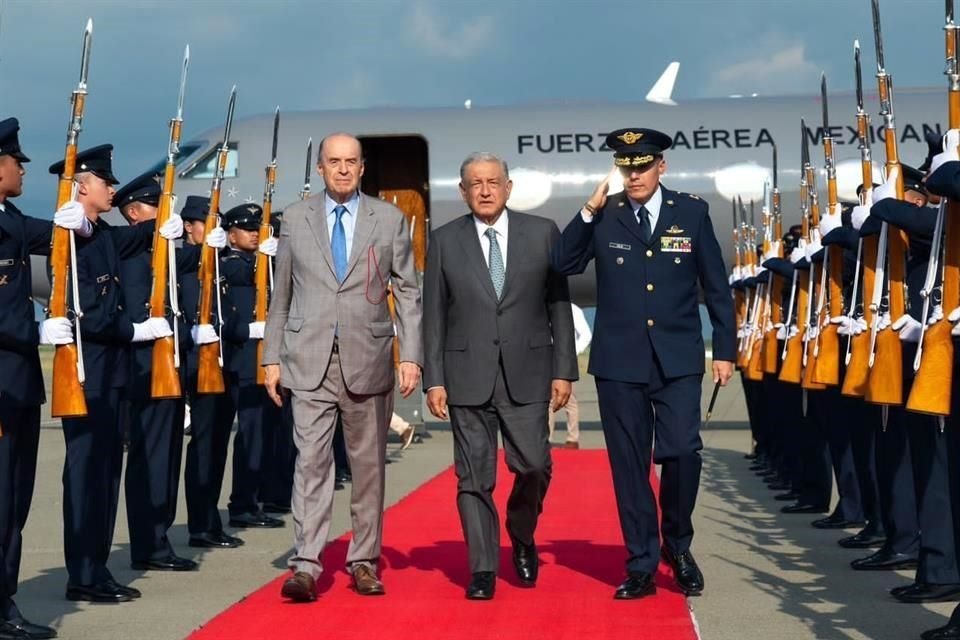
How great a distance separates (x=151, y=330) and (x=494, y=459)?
180 cm

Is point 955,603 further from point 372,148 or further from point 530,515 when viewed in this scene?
point 372,148

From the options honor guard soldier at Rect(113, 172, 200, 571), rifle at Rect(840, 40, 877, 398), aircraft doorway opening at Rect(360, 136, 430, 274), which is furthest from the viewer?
aircraft doorway opening at Rect(360, 136, 430, 274)

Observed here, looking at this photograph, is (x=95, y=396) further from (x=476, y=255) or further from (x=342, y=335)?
(x=476, y=255)

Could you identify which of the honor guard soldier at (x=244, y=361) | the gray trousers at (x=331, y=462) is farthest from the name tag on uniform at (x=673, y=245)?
the honor guard soldier at (x=244, y=361)

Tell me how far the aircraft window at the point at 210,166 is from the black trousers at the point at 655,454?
526 inches

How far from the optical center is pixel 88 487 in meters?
A: 6.68

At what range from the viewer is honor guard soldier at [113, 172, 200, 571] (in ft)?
25.1

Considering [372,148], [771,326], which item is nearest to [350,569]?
[771,326]

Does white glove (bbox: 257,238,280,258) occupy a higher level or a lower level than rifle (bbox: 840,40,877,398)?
higher

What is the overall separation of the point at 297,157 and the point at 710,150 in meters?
4.96

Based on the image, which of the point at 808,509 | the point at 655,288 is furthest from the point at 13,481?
the point at 808,509

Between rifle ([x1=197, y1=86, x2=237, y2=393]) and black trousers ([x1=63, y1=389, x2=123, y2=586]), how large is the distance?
5.60ft

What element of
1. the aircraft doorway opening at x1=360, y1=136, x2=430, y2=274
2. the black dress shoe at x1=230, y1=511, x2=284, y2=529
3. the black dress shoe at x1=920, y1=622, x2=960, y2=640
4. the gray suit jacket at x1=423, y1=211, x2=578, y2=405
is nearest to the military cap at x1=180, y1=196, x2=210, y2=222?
the black dress shoe at x1=230, y1=511, x2=284, y2=529

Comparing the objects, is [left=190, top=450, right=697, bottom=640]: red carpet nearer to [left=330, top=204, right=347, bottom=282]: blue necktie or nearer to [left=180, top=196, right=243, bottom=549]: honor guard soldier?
[left=180, top=196, right=243, bottom=549]: honor guard soldier
